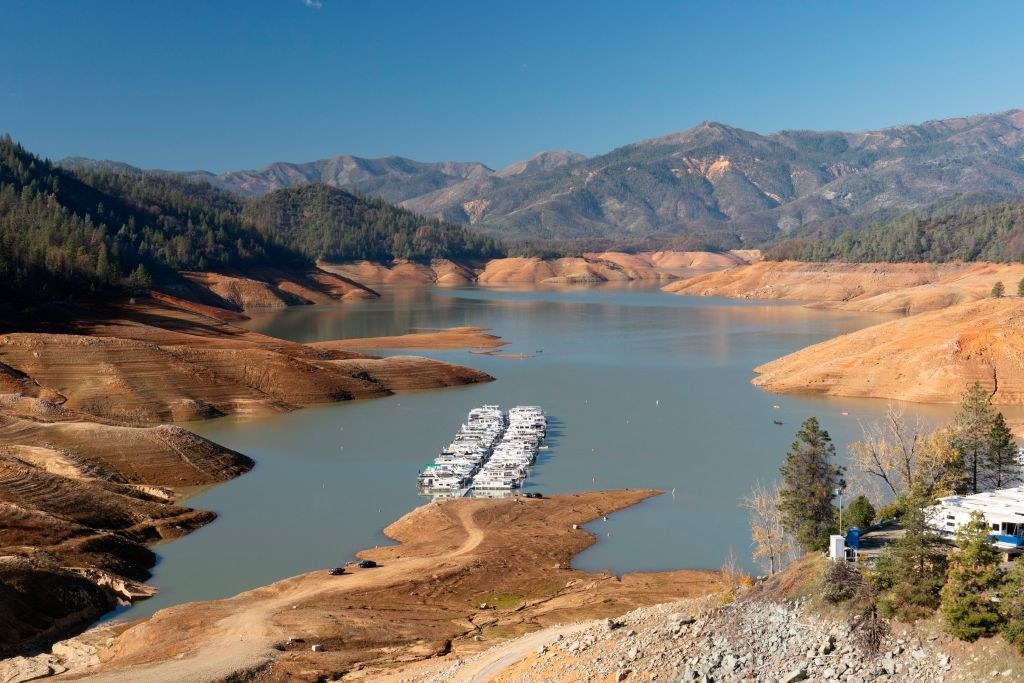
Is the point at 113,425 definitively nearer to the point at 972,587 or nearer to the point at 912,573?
Result: the point at 912,573

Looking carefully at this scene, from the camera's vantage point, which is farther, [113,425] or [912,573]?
[113,425]

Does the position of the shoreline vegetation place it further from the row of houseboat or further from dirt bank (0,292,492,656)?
the row of houseboat

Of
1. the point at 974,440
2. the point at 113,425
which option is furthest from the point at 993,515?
the point at 113,425

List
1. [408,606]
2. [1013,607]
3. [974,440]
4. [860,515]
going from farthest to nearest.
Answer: [974,440]
[408,606]
[860,515]
[1013,607]

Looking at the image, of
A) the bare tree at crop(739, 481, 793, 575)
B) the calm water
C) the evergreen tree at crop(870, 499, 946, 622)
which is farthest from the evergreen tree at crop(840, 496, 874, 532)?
the calm water

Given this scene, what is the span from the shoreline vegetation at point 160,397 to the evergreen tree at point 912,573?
16884 millimetres

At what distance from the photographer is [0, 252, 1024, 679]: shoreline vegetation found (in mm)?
42781

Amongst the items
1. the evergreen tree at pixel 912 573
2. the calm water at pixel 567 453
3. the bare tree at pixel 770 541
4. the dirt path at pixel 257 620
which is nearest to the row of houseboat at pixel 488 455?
the calm water at pixel 567 453

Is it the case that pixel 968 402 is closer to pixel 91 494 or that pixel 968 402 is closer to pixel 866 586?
pixel 866 586

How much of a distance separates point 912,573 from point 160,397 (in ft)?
236

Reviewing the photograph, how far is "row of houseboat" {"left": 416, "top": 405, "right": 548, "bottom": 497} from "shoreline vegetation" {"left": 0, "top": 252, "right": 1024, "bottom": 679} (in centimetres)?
486

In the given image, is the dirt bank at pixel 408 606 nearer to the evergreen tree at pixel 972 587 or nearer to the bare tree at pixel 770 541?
the bare tree at pixel 770 541

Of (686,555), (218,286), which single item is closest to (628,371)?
(686,555)

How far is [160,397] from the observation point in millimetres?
84562
